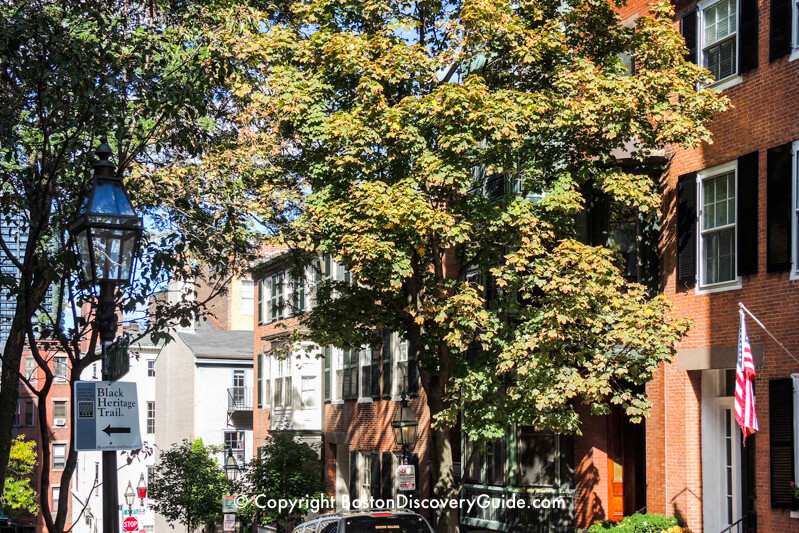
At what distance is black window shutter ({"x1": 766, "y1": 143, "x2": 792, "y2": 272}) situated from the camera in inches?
686

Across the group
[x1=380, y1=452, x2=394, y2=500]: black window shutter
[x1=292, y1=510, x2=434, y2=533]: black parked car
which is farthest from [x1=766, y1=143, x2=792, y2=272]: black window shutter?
[x1=380, y1=452, x2=394, y2=500]: black window shutter

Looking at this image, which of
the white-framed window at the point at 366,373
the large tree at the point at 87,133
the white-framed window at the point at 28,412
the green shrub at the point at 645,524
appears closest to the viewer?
the large tree at the point at 87,133

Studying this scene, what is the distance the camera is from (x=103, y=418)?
9672 mm

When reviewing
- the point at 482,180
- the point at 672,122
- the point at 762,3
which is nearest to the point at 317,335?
the point at 482,180

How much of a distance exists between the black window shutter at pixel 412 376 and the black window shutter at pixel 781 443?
1449 centimetres

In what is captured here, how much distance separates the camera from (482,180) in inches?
969

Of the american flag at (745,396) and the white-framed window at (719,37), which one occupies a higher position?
the white-framed window at (719,37)

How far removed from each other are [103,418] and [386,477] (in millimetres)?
23732

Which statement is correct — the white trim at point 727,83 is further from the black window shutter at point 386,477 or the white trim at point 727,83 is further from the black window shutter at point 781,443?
the black window shutter at point 386,477

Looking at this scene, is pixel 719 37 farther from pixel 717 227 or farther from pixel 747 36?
pixel 717 227

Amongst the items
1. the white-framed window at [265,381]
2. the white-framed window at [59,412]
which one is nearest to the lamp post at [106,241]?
the white-framed window at [265,381]

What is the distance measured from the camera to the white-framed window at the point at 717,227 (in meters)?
19.0

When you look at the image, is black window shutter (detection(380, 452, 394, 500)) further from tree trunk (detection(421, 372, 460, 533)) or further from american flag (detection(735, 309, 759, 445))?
american flag (detection(735, 309, 759, 445))

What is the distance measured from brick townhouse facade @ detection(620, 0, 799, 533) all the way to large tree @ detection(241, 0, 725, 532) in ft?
2.69
